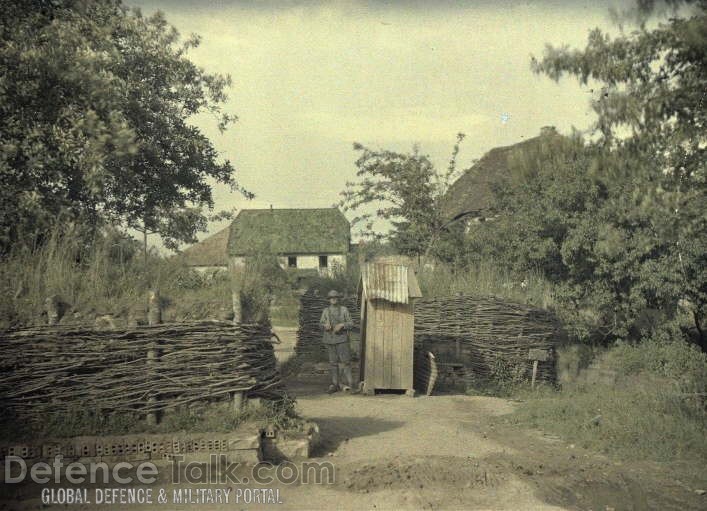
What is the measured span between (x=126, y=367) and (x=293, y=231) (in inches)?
1648

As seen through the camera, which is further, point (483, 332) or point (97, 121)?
point (483, 332)

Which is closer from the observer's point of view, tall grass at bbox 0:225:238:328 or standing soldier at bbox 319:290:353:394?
tall grass at bbox 0:225:238:328

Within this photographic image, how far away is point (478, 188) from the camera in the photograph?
90.1ft

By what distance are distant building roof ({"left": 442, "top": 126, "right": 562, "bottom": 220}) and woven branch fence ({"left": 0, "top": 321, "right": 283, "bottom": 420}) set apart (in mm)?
15383

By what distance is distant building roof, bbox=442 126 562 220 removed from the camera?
2408cm

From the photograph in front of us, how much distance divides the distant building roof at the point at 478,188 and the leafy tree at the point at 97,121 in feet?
34.9

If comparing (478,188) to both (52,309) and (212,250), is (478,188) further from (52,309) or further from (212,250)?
(212,250)

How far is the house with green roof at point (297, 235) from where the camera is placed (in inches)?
1875

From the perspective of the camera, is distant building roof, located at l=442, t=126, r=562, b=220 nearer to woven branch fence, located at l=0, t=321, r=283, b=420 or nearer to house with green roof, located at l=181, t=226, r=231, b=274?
woven branch fence, located at l=0, t=321, r=283, b=420

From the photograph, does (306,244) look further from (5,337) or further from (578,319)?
(5,337)

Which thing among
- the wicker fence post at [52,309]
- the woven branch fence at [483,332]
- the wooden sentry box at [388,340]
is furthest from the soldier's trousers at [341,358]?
the wicker fence post at [52,309]

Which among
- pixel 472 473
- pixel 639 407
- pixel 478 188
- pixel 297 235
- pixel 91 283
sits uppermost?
pixel 478 188

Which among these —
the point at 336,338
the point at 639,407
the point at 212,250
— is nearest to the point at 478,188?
the point at 336,338

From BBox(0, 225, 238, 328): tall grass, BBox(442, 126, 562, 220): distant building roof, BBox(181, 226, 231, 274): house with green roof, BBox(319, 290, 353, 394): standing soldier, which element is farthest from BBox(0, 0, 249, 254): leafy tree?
BBox(181, 226, 231, 274): house with green roof
